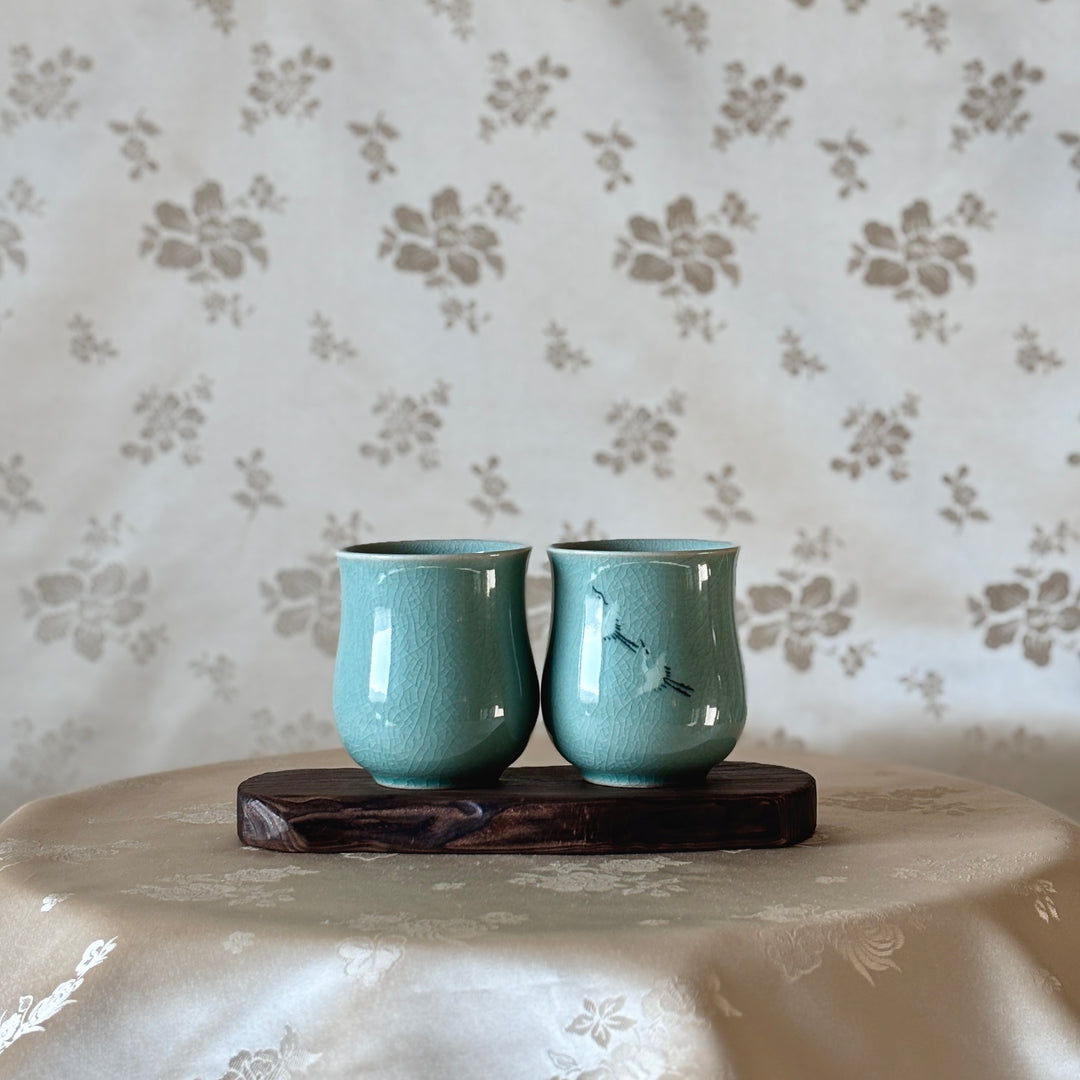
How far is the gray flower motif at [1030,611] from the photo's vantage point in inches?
70.9

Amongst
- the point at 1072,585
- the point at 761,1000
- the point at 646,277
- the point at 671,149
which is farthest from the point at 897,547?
the point at 761,1000

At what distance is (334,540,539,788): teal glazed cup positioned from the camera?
896 mm

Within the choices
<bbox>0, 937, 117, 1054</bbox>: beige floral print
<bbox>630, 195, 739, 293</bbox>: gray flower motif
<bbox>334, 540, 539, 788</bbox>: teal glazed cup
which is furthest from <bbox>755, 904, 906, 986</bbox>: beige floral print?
<bbox>630, 195, 739, 293</bbox>: gray flower motif

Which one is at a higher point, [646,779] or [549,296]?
[549,296]

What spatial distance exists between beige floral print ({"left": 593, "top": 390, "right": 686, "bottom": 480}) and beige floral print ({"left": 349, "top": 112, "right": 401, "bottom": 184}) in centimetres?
45

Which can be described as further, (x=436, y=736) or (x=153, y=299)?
(x=153, y=299)

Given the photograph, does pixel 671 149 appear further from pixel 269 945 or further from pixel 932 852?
pixel 269 945

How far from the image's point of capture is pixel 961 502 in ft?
5.87

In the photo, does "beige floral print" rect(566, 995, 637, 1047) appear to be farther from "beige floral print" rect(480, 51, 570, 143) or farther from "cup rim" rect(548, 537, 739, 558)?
"beige floral print" rect(480, 51, 570, 143)

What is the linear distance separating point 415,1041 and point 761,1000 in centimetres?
18

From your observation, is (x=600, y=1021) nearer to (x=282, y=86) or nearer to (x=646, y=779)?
(x=646, y=779)

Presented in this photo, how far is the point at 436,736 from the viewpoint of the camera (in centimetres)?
89

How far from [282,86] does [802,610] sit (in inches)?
38.6

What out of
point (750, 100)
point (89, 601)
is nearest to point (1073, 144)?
point (750, 100)
